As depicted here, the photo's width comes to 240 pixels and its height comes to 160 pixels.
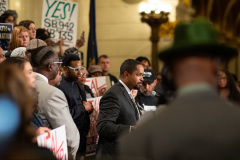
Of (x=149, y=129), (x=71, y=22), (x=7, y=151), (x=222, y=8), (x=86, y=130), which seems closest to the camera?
(x=7, y=151)

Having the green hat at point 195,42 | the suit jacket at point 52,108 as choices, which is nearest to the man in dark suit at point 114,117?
the suit jacket at point 52,108

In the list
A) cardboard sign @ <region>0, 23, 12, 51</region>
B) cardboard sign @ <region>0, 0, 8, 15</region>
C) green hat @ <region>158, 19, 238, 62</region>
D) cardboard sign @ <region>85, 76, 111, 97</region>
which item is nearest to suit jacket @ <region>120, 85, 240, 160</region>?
green hat @ <region>158, 19, 238, 62</region>

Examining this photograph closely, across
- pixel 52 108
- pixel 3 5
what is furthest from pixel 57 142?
pixel 3 5

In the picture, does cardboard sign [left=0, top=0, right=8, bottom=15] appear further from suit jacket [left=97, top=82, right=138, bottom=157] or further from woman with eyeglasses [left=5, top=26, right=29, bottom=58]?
suit jacket [left=97, top=82, right=138, bottom=157]

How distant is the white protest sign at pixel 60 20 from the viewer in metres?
8.66

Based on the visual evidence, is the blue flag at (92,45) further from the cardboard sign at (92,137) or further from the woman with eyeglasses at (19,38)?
the cardboard sign at (92,137)

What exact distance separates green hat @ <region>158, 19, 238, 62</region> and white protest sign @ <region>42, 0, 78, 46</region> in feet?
20.9

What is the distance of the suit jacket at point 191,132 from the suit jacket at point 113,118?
338 cm

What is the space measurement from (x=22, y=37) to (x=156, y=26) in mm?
7154

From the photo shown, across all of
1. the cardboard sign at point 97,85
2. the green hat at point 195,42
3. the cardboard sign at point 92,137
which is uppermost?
the green hat at point 195,42

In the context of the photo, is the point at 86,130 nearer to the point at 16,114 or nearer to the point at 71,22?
the point at 71,22

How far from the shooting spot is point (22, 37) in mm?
7023

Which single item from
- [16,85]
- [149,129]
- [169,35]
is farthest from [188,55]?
[169,35]

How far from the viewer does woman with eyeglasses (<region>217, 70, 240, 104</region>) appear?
6.80 m
